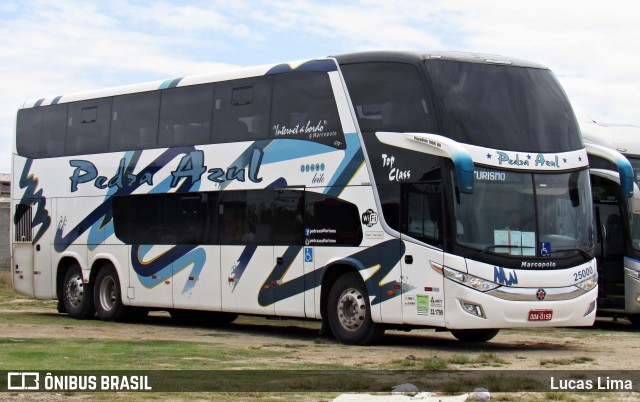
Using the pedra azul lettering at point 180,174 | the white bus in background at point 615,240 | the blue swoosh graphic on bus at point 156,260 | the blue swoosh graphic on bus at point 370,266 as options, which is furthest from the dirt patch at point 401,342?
the pedra azul lettering at point 180,174

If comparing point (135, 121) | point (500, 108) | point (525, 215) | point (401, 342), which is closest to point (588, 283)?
point (525, 215)

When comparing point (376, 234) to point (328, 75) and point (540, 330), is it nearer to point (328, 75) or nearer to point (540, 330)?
point (328, 75)

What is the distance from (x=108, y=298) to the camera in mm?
24844

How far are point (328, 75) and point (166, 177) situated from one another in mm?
4927

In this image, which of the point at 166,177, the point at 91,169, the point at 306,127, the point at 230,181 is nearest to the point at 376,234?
the point at 306,127

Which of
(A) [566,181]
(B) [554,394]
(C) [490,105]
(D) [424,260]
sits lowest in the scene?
(B) [554,394]

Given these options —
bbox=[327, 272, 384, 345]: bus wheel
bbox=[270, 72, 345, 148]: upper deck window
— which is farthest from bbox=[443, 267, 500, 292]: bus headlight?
bbox=[270, 72, 345, 148]: upper deck window

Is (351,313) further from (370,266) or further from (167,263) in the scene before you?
(167,263)

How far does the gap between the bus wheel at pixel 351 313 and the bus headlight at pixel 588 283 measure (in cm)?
306

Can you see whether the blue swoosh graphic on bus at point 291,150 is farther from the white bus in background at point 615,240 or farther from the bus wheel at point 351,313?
the white bus in background at point 615,240

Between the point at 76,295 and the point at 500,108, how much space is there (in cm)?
1131

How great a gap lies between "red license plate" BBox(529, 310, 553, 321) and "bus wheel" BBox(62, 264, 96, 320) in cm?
1085

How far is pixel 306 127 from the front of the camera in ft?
64.3

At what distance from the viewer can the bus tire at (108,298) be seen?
24.5 meters
